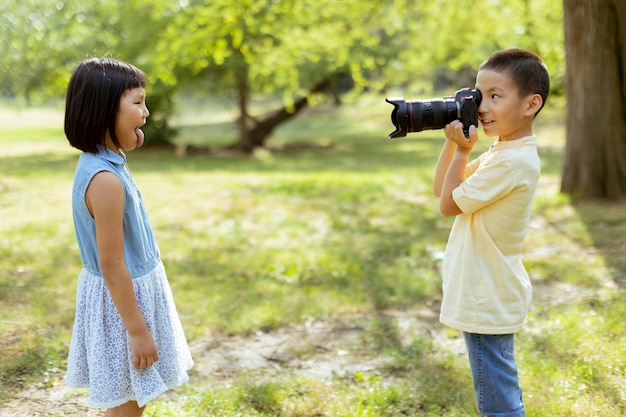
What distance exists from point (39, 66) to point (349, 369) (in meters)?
13.0

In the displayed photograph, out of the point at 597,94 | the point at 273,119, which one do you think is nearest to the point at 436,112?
the point at 597,94

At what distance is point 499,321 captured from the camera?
7.10ft

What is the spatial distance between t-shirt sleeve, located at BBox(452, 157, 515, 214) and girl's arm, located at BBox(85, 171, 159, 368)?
1.16 m

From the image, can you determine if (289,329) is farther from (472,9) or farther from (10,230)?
(472,9)

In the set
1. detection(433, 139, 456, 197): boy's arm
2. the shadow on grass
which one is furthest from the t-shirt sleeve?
the shadow on grass

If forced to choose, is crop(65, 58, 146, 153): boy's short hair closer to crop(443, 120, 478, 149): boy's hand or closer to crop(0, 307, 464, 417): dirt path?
crop(443, 120, 478, 149): boy's hand

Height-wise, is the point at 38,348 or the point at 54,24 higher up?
the point at 54,24

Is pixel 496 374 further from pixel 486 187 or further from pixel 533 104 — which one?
pixel 533 104

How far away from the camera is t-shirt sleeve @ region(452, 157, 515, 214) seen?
83.5 inches

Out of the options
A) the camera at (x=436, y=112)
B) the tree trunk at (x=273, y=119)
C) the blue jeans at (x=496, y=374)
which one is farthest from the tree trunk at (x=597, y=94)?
the tree trunk at (x=273, y=119)

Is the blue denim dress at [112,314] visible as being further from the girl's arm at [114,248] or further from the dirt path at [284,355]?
the dirt path at [284,355]

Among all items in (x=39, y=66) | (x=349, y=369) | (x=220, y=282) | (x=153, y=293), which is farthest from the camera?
(x=39, y=66)

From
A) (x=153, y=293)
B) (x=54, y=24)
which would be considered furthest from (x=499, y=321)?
(x=54, y=24)

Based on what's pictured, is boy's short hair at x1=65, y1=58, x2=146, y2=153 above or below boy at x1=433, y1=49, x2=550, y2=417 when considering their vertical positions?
above
